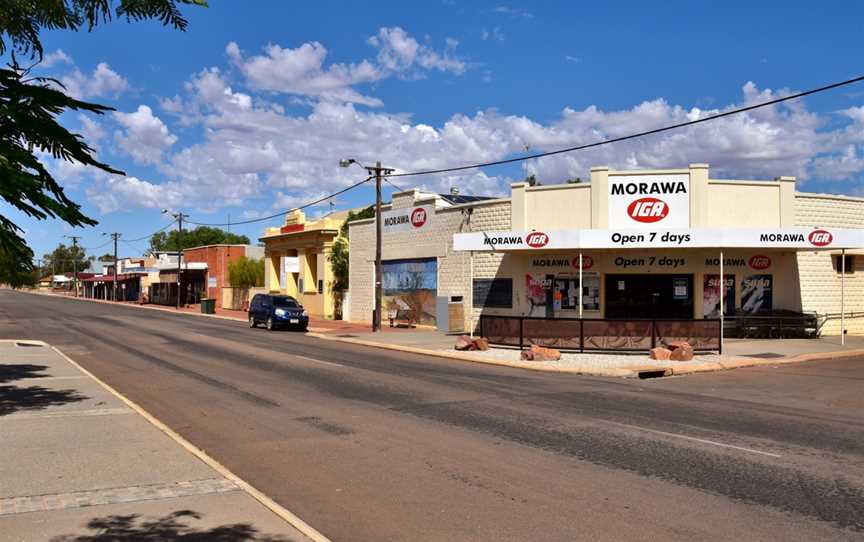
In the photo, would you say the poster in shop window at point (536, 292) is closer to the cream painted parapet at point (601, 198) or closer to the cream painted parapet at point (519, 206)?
the cream painted parapet at point (519, 206)

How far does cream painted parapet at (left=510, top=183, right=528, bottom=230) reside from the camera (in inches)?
1079

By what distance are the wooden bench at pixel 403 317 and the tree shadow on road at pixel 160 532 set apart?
2807 centimetres

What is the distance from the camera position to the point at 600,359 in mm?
19344

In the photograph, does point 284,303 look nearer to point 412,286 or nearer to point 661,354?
point 412,286

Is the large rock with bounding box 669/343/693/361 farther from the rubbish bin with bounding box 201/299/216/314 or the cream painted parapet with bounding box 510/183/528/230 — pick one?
the rubbish bin with bounding box 201/299/216/314

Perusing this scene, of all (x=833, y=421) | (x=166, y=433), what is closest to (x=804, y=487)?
(x=833, y=421)

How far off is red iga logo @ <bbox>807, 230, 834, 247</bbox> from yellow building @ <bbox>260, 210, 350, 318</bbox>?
26.6 metres

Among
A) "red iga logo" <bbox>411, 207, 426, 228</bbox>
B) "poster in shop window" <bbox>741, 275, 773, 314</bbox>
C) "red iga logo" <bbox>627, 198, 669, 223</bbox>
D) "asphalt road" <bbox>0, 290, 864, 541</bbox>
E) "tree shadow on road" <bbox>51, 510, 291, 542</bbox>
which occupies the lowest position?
"asphalt road" <bbox>0, 290, 864, 541</bbox>

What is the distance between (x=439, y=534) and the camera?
548 centimetres

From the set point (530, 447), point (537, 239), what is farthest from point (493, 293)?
point (530, 447)

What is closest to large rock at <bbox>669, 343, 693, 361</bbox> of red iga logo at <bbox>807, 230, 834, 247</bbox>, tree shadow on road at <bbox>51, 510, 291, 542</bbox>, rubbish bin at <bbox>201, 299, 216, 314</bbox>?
red iga logo at <bbox>807, 230, 834, 247</bbox>

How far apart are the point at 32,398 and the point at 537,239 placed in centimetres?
1616

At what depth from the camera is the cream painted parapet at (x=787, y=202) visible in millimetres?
25438

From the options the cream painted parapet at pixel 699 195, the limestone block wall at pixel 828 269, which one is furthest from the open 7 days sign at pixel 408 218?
the limestone block wall at pixel 828 269
